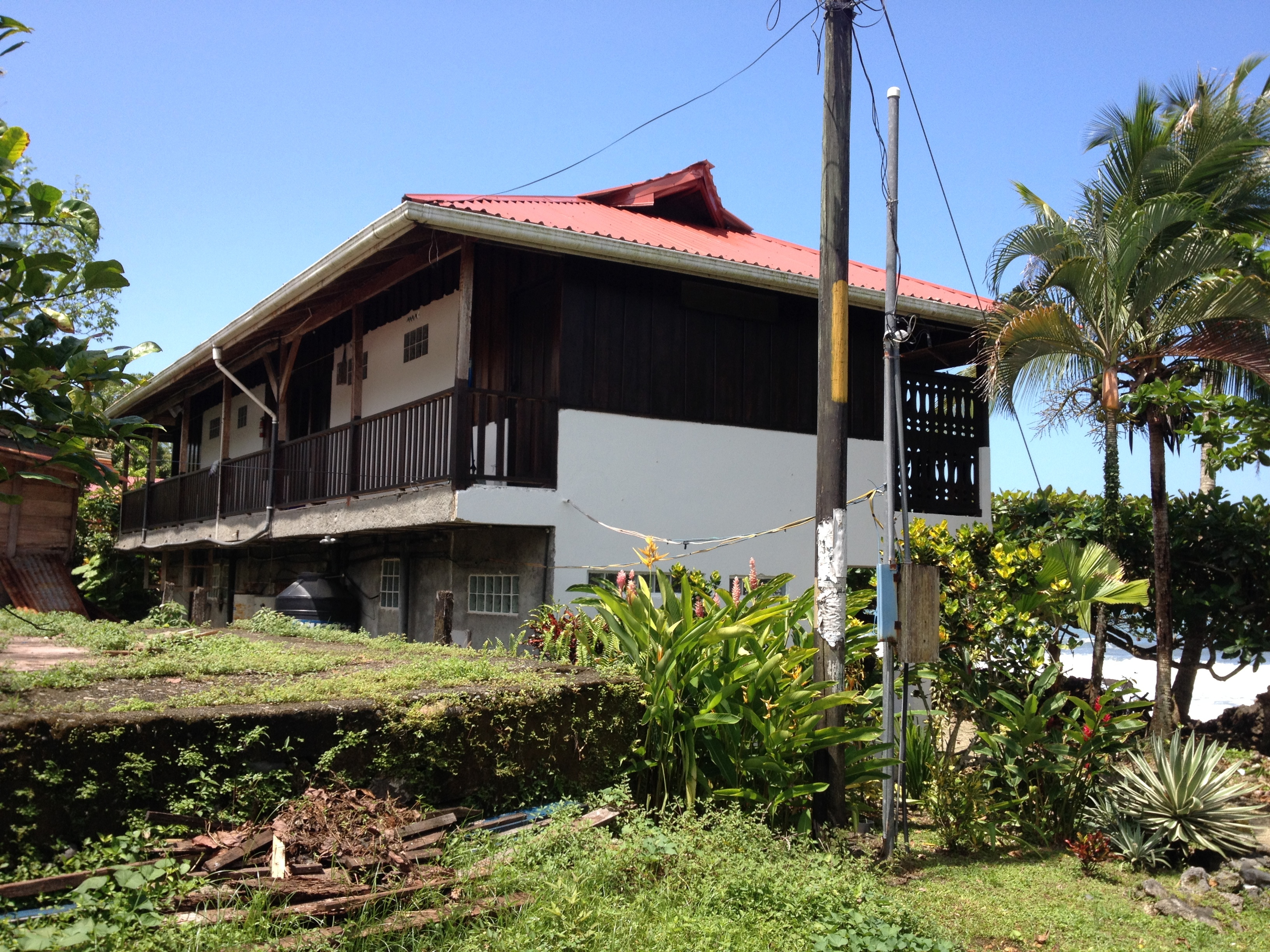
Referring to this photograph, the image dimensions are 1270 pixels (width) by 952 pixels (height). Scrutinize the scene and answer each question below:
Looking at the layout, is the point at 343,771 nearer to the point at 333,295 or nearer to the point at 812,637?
the point at 812,637

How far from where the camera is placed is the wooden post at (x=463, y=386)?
30.6ft

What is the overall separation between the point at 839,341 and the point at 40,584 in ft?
60.4

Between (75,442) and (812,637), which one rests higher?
(75,442)

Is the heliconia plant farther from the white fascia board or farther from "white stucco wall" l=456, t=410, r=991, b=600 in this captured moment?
"white stucco wall" l=456, t=410, r=991, b=600

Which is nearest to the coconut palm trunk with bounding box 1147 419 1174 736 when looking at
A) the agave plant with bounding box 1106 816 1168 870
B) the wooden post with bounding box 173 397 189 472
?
the agave plant with bounding box 1106 816 1168 870

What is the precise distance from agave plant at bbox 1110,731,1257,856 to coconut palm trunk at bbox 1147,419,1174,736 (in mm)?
2343

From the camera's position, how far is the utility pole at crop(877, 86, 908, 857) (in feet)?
21.8

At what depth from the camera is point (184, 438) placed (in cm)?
1967

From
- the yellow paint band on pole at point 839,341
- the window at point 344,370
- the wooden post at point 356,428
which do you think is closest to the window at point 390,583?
the wooden post at point 356,428

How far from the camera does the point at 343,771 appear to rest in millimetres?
4625

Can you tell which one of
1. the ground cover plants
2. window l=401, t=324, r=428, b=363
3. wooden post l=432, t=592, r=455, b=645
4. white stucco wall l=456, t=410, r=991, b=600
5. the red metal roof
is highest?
the red metal roof

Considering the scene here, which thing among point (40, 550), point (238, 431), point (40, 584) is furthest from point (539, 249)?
point (40, 550)

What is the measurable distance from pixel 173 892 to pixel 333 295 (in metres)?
9.11

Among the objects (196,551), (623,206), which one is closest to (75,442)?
(623,206)
